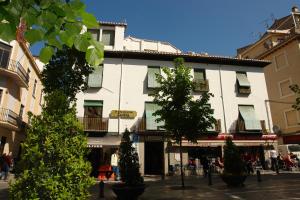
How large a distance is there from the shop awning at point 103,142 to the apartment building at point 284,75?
1661 centimetres

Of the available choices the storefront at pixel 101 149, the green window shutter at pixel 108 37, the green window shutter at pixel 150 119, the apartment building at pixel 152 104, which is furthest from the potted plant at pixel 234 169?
the green window shutter at pixel 108 37

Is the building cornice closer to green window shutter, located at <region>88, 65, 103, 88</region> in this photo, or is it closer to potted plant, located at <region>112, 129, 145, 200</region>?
green window shutter, located at <region>88, 65, 103, 88</region>

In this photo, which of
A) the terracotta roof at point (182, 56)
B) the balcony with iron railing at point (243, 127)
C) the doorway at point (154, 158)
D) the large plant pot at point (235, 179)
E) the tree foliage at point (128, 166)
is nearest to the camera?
the tree foliage at point (128, 166)

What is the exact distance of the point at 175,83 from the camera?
1447 cm

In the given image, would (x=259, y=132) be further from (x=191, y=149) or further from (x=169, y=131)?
(x=169, y=131)

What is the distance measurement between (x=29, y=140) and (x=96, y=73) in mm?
16750

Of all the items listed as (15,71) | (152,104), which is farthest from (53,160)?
(15,71)

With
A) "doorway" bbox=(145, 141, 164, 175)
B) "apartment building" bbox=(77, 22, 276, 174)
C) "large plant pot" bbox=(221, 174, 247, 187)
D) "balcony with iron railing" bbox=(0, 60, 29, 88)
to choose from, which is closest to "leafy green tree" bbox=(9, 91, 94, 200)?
"large plant pot" bbox=(221, 174, 247, 187)

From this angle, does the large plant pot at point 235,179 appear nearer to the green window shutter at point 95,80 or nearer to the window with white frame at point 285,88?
the green window shutter at point 95,80

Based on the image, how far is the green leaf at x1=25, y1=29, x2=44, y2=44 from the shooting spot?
7.51 feet

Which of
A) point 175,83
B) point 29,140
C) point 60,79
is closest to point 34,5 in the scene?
point 29,140

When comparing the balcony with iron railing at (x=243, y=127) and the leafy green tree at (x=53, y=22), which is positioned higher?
the balcony with iron railing at (x=243, y=127)

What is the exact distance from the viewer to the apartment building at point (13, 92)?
21359 mm

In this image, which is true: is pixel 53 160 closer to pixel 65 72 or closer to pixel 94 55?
pixel 94 55
